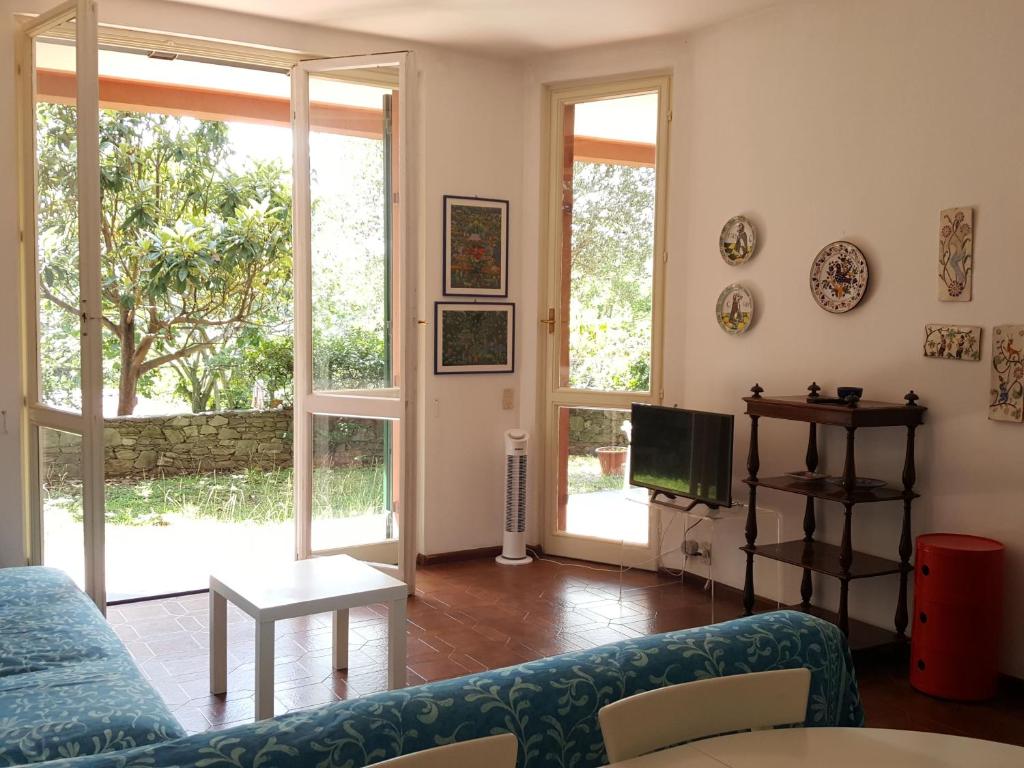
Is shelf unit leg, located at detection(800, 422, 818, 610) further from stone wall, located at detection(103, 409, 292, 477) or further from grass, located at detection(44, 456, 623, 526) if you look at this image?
stone wall, located at detection(103, 409, 292, 477)

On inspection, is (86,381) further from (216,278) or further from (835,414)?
(216,278)

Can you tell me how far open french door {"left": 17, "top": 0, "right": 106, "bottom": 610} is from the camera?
13.2ft

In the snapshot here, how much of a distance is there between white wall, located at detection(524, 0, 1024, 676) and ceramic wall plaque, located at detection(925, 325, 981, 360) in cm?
4

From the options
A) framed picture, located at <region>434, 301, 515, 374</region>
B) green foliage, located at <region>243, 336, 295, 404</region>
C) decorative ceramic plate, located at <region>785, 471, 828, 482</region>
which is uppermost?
framed picture, located at <region>434, 301, 515, 374</region>

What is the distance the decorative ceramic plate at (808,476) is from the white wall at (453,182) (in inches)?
80.9

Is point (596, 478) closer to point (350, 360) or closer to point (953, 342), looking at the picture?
point (350, 360)

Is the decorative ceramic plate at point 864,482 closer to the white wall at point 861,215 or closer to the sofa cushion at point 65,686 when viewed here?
the white wall at point 861,215

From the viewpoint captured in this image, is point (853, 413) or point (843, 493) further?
point (843, 493)

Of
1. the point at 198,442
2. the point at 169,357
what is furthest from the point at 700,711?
the point at 169,357

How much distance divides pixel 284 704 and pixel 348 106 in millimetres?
3175

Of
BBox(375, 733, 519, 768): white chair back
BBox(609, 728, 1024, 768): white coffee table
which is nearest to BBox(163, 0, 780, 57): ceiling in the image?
BBox(609, 728, 1024, 768): white coffee table

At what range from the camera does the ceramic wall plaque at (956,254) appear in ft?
12.7

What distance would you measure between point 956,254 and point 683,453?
163 cm

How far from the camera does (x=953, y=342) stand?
3.93 metres
